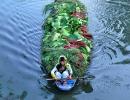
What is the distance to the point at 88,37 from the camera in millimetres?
21156

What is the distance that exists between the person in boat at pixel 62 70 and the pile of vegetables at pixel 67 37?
0.72m

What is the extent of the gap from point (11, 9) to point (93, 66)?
31.7 ft

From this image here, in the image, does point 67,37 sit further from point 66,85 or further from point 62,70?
point 66,85

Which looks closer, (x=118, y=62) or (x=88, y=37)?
(x=118, y=62)

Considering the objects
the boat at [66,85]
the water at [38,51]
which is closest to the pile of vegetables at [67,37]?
the water at [38,51]

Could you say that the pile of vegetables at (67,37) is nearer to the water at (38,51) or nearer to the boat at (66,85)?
the water at (38,51)

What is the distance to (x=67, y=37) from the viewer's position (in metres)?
20.2

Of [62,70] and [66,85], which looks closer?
[66,85]

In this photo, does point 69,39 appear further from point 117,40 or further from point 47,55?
point 117,40

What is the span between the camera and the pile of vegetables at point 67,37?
18469mm

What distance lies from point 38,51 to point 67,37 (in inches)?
71.2

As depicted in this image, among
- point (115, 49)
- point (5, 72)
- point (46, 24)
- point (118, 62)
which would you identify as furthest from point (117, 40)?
point (5, 72)

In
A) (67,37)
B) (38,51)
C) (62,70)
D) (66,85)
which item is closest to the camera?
(66,85)

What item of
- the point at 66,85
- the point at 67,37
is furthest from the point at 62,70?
the point at 67,37
